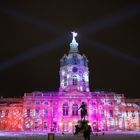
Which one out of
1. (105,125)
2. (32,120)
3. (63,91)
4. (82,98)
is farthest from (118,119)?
(32,120)

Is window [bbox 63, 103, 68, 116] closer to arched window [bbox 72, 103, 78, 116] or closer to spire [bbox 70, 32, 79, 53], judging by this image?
arched window [bbox 72, 103, 78, 116]

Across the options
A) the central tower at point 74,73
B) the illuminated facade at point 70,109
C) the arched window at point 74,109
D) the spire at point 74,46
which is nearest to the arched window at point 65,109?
the illuminated facade at point 70,109

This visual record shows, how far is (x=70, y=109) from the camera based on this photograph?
7981 cm

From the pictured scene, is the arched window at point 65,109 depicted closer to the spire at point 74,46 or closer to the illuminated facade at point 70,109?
the illuminated facade at point 70,109

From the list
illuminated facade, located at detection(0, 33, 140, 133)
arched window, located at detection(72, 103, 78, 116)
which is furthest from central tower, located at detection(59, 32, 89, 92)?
arched window, located at detection(72, 103, 78, 116)

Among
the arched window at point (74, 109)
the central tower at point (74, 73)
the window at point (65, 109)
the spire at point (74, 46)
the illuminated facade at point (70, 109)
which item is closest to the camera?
the arched window at point (74, 109)

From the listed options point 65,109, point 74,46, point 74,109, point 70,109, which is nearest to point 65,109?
point 65,109

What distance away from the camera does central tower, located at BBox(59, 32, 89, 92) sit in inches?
3310

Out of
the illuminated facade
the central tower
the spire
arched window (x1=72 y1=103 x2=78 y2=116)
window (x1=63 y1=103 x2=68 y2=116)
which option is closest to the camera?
arched window (x1=72 y1=103 x2=78 y2=116)

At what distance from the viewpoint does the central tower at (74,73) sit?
8406 centimetres

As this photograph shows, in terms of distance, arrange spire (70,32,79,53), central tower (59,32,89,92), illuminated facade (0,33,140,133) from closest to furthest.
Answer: illuminated facade (0,33,140,133) → central tower (59,32,89,92) → spire (70,32,79,53)

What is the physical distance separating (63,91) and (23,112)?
458 inches

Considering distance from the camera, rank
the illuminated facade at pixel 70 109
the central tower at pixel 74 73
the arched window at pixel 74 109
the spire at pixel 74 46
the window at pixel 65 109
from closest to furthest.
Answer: the arched window at pixel 74 109 → the illuminated facade at pixel 70 109 → the window at pixel 65 109 → the central tower at pixel 74 73 → the spire at pixel 74 46

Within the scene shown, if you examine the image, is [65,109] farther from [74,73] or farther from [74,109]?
[74,73]
